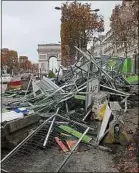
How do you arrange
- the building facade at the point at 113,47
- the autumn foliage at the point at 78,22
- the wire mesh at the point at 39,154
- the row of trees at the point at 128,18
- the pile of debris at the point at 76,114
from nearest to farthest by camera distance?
the wire mesh at the point at 39,154, the row of trees at the point at 128,18, the pile of debris at the point at 76,114, the building facade at the point at 113,47, the autumn foliage at the point at 78,22

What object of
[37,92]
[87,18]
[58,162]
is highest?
[87,18]

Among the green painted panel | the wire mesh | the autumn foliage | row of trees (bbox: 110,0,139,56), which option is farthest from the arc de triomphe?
the wire mesh

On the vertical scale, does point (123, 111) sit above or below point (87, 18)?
below

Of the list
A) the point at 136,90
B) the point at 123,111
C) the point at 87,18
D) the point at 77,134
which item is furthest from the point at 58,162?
the point at 87,18

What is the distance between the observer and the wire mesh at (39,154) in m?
6.37

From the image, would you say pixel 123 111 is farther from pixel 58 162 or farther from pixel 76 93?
pixel 58 162

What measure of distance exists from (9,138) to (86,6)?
3333cm

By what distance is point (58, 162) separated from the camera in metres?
6.74

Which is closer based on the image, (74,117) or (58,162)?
(58,162)

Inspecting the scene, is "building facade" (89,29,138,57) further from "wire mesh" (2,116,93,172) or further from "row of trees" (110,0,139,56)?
"wire mesh" (2,116,93,172)

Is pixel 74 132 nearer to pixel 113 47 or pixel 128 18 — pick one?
pixel 128 18

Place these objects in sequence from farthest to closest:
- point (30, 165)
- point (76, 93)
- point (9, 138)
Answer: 1. point (76, 93)
2. point (9, 138)
3. point (30, 165)

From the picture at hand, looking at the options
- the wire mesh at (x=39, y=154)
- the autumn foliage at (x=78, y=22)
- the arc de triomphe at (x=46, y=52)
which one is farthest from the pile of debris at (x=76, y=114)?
the arc de triomphe at (x=46, y=52)

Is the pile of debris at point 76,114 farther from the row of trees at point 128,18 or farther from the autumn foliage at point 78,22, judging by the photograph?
the autumn foliage at point 78,22
